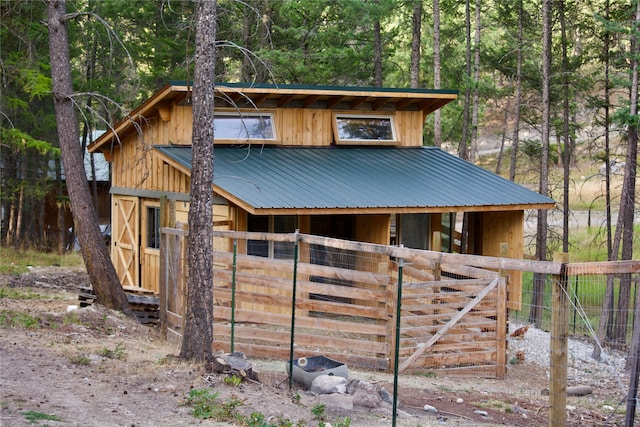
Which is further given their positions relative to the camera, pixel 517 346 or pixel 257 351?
pixel 517 346

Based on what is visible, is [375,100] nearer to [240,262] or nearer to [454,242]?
[454,242]

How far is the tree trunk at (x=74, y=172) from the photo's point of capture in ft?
47.2


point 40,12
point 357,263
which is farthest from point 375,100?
point 40,12

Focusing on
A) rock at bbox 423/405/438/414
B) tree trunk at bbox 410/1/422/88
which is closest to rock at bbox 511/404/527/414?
Answer: rock at bbox 423/405/438/414

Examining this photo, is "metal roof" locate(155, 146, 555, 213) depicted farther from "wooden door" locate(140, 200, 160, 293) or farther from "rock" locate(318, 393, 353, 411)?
"rock" locate(318, 393, 353, 411)

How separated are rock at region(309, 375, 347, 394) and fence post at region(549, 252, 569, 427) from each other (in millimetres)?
3025

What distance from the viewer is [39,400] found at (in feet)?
25.3

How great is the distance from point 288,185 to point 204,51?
258 inches

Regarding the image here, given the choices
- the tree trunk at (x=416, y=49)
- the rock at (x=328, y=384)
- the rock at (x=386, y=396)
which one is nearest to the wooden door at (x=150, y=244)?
the rock at (x=328, y=384)

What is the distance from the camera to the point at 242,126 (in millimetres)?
17891

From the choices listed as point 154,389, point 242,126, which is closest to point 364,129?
point 242,126

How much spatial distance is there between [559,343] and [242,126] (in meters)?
12.5

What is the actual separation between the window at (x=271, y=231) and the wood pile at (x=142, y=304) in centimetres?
208

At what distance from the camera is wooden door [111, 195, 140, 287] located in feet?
59.2
